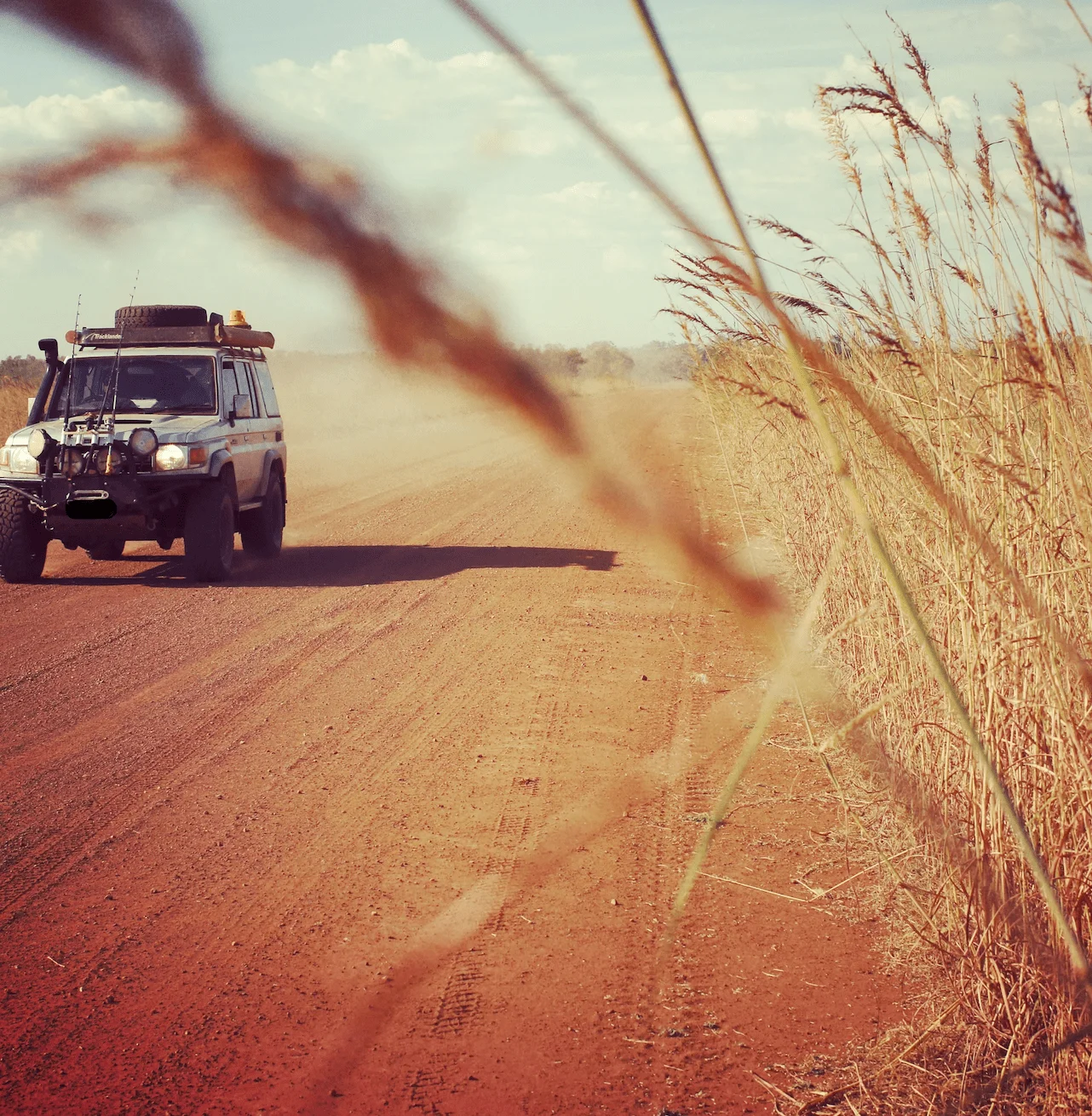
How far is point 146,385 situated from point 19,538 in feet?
5.77

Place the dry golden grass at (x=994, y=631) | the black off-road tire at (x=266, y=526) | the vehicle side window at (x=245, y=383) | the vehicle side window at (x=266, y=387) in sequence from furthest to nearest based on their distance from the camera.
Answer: the vehicle side window at (x=266, y=387) → the black off-road tire at (x=266, y=526) → the vehicle side window at (x=245, y=383) → the dry golden grass at (x=994, y=631)

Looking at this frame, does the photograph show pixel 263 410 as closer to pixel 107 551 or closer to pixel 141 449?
pixel 107 551

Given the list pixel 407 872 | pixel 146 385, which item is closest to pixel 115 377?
pixel 146 385

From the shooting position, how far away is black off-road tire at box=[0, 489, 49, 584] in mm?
8688

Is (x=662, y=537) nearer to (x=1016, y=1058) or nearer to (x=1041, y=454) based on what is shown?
(x=1041, y=454)

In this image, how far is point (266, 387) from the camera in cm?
1122

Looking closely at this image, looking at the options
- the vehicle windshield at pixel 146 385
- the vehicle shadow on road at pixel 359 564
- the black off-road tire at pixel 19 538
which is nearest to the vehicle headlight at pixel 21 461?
the black off-road tire at pixel 19 538

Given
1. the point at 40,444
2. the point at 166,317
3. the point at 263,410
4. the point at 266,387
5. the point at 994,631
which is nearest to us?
the point at 994,631

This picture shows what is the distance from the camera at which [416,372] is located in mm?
1508

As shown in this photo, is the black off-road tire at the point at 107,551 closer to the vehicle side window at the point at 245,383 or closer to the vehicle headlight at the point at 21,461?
the vehicle headlight at the point at 21,461

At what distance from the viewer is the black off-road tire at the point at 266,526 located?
10289 millimetres

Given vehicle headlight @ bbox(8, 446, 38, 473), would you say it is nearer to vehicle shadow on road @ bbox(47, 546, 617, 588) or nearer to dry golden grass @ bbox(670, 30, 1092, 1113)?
vehicle shadow on road @ bbox(47, 546, 617, 588)

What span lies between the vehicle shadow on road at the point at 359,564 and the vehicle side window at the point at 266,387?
4.93ft

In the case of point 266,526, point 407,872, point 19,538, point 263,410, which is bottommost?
point 407,872
